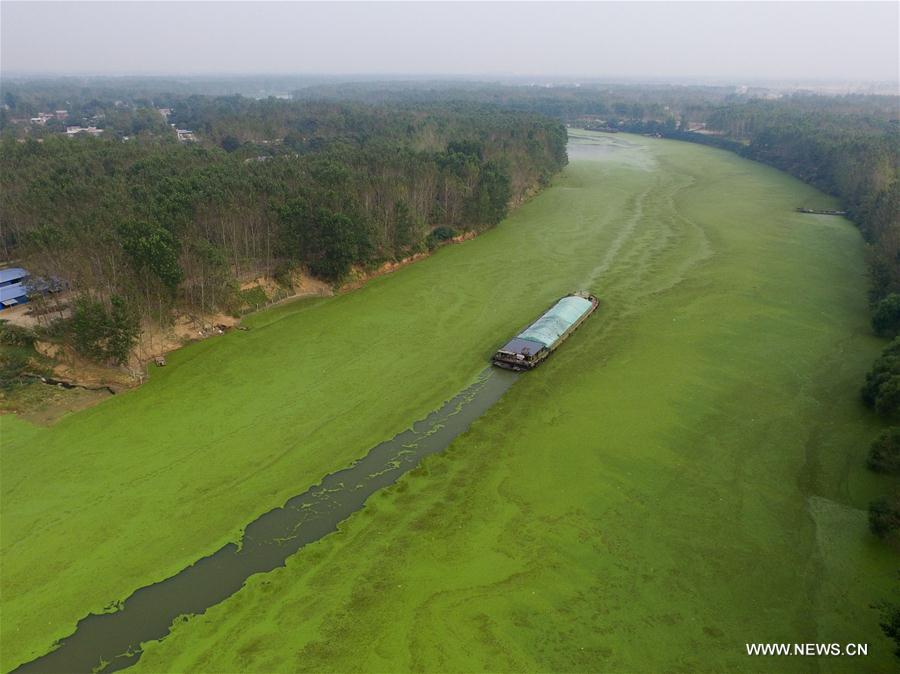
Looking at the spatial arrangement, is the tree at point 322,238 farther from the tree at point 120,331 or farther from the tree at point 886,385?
the tree at point 886,385

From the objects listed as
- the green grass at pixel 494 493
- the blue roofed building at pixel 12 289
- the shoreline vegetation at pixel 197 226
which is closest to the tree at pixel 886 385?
the green grass at pixel 494 493

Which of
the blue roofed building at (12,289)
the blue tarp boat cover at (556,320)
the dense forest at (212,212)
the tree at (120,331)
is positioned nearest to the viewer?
the tree at (120,331)

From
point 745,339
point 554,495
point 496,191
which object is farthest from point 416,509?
point 496,191

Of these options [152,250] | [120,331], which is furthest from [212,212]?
[120,331]

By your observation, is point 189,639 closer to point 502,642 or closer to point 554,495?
point 502,642

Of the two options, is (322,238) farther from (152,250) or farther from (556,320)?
(556,320)

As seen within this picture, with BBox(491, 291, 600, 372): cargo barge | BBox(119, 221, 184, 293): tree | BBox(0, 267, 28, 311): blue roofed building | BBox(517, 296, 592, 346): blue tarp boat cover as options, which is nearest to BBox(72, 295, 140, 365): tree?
BBox(119, 221, 184, 293): tree

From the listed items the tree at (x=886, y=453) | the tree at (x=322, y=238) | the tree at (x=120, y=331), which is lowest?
the tree at (x=886, y=453)
